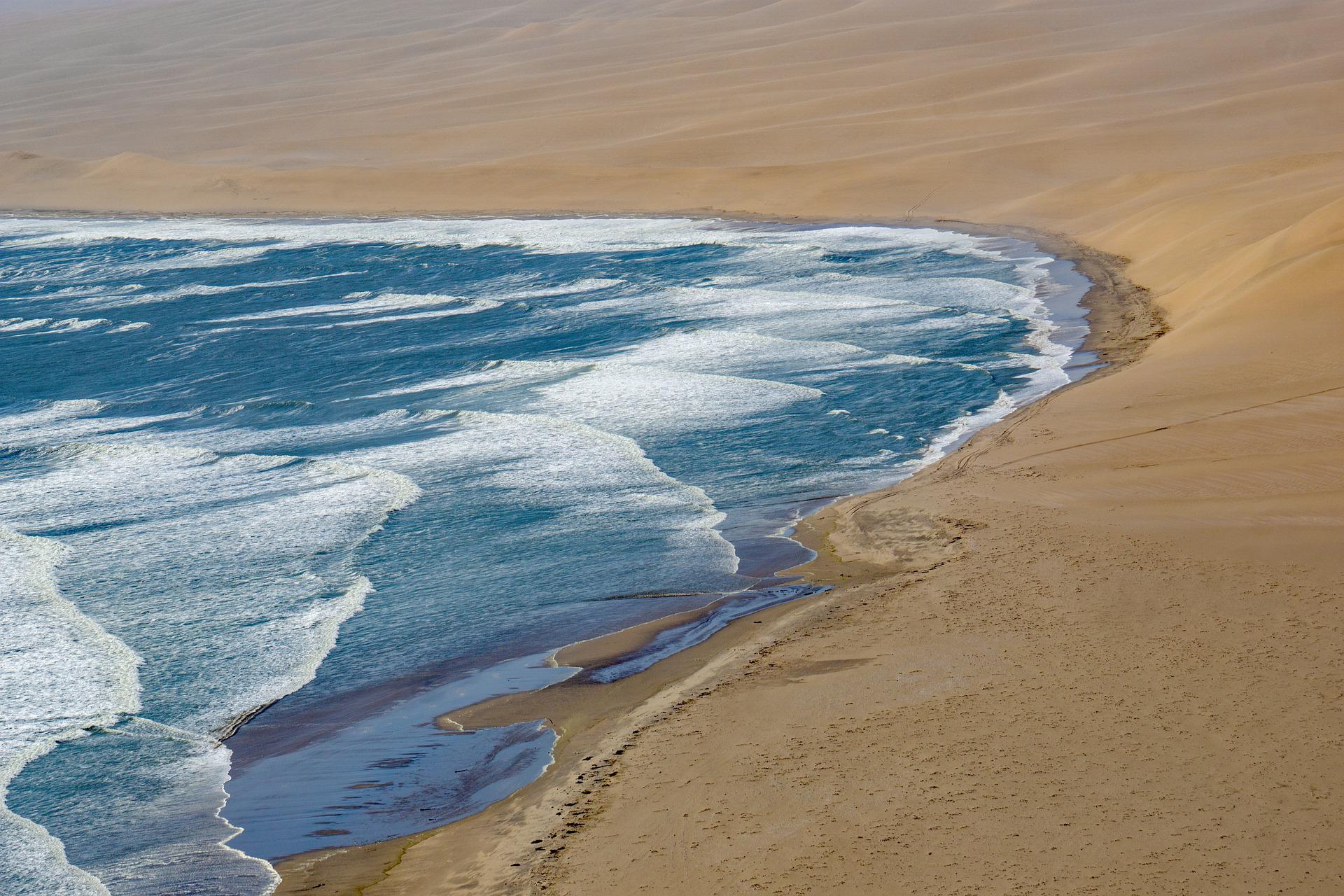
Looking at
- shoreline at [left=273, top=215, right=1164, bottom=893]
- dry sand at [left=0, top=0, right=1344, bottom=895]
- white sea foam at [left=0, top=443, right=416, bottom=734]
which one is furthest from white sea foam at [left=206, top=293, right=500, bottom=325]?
shoreline at [left=273, top=215, right=1164, bottom=893]

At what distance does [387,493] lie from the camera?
10.4 metres

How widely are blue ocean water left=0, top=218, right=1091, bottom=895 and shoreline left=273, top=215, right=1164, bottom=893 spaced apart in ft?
0.46

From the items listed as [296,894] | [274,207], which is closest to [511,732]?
[296,894]

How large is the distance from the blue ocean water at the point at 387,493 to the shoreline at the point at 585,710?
14cm

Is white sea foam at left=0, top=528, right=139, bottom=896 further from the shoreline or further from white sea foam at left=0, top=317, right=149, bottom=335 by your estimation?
white sea foam at left=0, top=317, right=149, bottom=335

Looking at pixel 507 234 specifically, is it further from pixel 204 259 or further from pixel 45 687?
pixel 45 687

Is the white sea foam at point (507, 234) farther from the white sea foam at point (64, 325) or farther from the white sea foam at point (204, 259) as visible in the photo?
the white sea foam at point (64, 325)

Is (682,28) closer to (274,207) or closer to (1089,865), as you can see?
(274,207)

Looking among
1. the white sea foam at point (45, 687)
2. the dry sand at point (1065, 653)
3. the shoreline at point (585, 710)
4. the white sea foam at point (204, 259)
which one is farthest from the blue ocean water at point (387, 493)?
the white sea foam at point (204, 259)

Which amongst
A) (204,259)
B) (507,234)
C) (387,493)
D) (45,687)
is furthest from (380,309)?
(45,687)

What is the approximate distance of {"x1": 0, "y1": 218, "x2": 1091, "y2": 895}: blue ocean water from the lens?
612cm

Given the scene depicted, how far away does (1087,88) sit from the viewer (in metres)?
38.6

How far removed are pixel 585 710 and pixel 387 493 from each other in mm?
4528

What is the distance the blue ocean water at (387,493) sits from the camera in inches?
241
